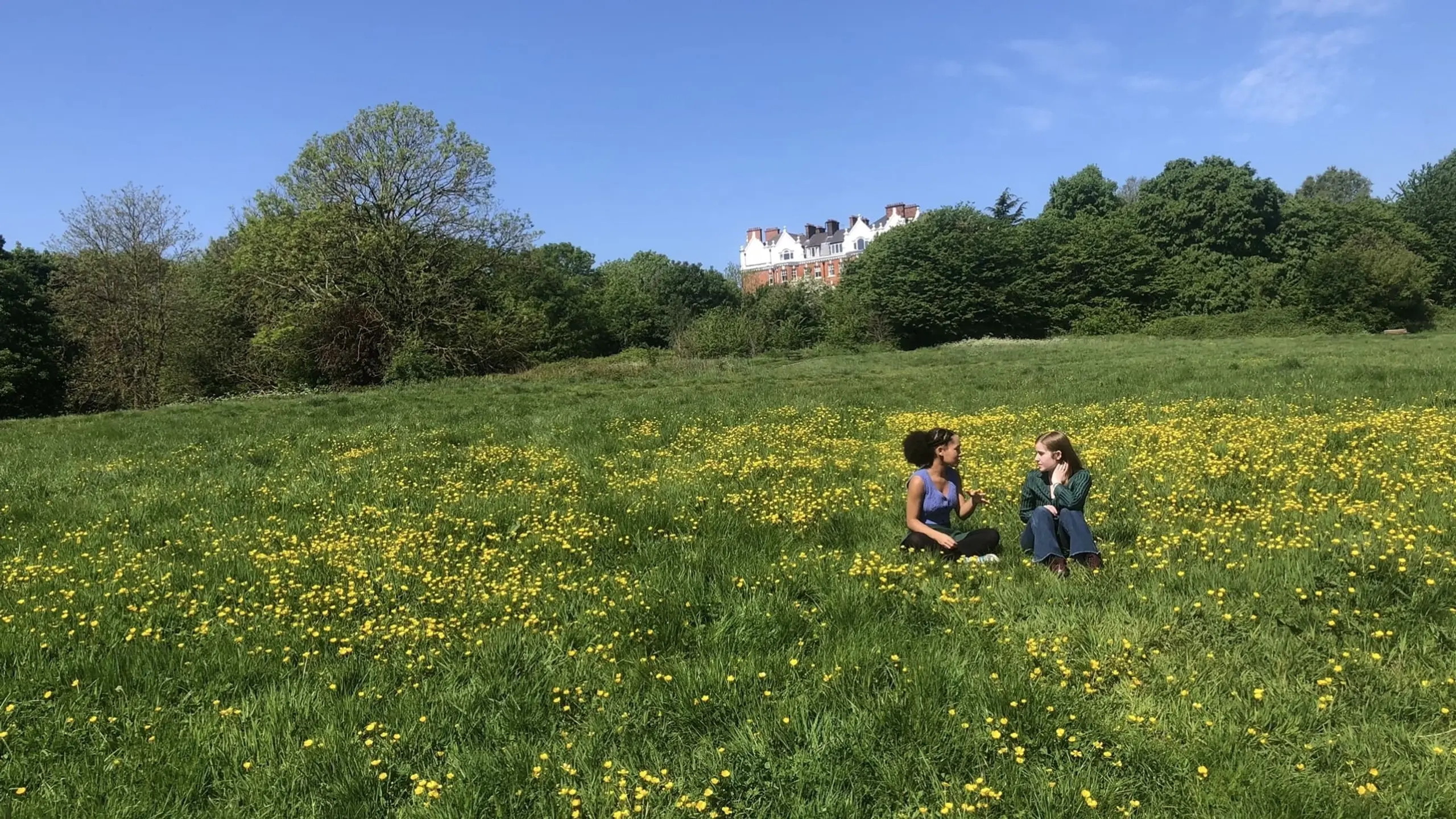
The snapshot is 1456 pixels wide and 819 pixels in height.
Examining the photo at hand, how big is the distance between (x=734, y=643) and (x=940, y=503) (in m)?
2.54

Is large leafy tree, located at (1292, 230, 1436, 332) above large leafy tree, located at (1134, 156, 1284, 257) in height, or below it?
below

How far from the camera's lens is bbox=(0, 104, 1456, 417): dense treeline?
37.1m

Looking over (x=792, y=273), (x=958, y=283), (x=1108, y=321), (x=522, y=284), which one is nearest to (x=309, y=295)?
(x=522, y=284)

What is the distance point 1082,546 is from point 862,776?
3318 mm

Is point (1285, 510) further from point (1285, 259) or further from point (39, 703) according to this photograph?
point (1285, 259)

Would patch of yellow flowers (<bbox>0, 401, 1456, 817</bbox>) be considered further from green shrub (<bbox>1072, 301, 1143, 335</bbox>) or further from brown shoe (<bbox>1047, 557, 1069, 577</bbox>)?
green shrub (<bbox>1072, 301, 1143, 335</bbox>)

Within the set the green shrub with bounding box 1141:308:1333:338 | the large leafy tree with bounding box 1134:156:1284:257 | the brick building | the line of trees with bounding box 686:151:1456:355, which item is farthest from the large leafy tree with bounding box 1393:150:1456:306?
the brick building

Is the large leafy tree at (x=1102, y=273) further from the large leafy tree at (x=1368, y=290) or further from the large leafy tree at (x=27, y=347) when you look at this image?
the large leafy tree at (x=27, y=347)

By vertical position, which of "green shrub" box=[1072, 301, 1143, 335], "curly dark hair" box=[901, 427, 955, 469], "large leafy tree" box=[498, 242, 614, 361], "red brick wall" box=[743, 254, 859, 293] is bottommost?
"curly dark hair" box=[901, 427, 955, 469]

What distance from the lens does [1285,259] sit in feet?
207

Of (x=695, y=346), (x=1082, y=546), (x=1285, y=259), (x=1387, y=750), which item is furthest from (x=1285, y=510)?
(x=1285, y=259)

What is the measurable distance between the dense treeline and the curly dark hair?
31.9 m

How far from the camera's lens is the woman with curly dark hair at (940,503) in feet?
20.7

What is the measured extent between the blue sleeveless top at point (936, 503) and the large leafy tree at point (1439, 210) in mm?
79216
